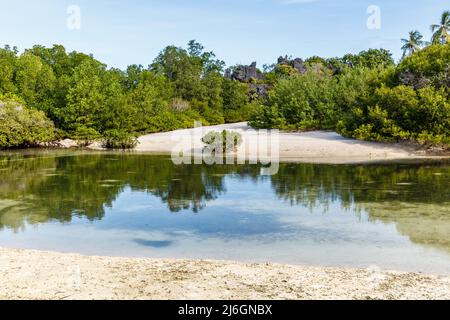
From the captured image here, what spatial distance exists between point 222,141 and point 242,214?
61.3ft

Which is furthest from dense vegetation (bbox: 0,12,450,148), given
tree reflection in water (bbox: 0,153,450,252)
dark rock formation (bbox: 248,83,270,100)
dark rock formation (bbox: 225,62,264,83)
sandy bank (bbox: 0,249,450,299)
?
sandy bank (bbox: 0,249,450,299)

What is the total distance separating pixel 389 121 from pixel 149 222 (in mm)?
22109

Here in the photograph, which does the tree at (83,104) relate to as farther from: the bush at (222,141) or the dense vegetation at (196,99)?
the bush at (222,141)

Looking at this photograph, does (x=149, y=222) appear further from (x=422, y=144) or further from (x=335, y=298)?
(x=422, y=144)

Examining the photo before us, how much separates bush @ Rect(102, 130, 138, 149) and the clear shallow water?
16070 millimetres


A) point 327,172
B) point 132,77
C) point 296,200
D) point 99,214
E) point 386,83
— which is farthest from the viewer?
point 132,77

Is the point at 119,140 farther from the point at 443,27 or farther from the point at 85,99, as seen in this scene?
the point at 443,27

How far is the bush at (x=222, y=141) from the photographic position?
32.1 m

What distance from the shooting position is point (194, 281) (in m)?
7.31

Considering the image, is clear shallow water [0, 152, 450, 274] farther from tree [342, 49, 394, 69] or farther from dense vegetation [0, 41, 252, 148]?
tree [342, 49, 394, 69]

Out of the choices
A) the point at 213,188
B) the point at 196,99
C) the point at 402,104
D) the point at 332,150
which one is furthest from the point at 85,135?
the point at 213,188
